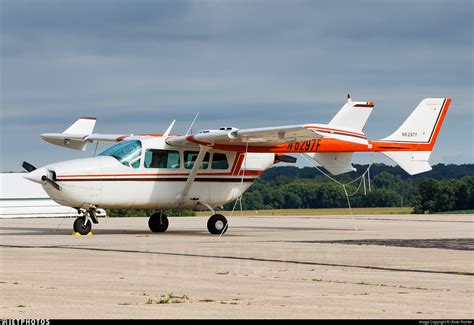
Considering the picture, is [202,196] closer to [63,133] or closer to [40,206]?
[63,133]

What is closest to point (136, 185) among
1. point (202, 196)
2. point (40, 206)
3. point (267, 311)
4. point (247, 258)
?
point (202, 196)

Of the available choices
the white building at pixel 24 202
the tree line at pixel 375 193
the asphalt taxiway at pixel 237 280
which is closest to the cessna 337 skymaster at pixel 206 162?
the asphalt taxiway at pixel 237 280

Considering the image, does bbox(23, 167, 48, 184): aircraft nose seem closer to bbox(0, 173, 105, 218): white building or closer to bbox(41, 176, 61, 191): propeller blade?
bbox(41, 176, 61, 191): propeller blade

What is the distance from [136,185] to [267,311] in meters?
18.3

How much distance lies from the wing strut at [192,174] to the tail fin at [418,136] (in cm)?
775

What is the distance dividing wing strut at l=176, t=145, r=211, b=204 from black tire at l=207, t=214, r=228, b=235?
1234 mm

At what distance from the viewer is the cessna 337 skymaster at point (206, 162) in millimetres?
28172

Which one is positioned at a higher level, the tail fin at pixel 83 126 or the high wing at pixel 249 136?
the tail fin at pixel 83 126

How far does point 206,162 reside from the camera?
100.0 feet

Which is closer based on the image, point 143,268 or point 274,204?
point 143,268

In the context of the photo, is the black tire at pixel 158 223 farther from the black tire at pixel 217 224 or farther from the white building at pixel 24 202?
the white building at pixel 24 202

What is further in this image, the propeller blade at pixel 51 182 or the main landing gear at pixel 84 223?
the main landing gear at pixel 84 223

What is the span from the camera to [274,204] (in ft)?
267

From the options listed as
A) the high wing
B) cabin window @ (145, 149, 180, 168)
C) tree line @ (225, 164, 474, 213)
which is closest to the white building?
tree line @ (225, 164, 474, 213)
